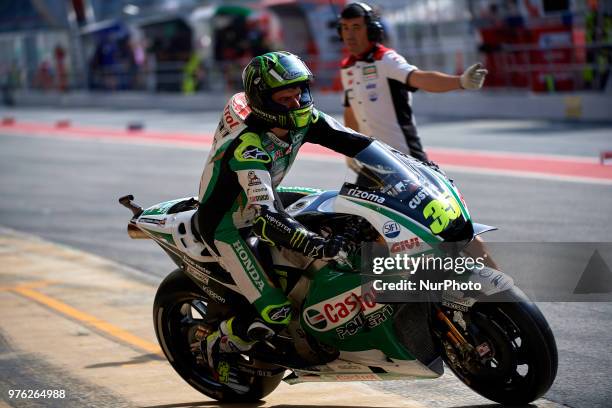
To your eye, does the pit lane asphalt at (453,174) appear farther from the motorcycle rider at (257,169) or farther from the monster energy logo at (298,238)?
the monster energy logo at (298,238)

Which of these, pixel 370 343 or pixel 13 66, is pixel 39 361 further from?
pixel 13 66

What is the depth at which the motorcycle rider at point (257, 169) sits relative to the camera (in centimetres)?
533

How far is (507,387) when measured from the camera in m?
5.24

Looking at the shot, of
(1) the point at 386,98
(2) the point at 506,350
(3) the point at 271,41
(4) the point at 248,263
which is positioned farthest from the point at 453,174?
(3) the point at 271,41

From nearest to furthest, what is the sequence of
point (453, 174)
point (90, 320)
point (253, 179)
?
point (253, 179) → point (90, 320) → point (453, 174)

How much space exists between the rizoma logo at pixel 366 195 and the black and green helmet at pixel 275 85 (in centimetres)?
48

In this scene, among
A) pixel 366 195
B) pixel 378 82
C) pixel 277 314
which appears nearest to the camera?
pixel 366 195

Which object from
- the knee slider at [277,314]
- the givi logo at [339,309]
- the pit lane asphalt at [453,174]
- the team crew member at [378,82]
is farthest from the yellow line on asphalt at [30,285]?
the givi logo at [339,309]

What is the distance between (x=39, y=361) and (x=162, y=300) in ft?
4.62

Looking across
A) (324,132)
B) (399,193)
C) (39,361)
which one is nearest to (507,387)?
(399,193)

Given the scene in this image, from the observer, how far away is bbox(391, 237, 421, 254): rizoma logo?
5035 millimetres

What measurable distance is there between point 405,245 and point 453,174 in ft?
35.7

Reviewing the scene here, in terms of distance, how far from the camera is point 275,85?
5395 millimetres

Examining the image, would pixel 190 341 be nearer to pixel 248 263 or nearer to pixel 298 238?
pixel 248 263
